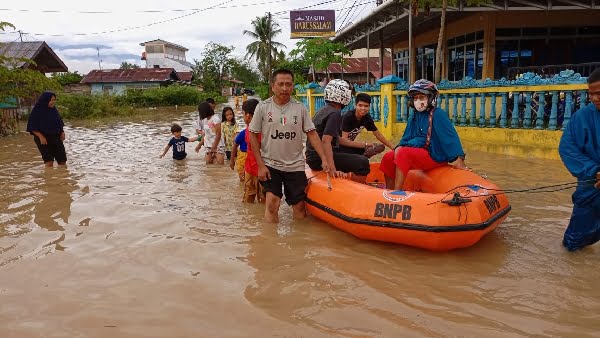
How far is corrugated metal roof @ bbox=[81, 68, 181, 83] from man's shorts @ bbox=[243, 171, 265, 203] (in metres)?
42.1

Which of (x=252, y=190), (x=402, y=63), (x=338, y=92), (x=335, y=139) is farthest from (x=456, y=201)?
(x=402, y=63)

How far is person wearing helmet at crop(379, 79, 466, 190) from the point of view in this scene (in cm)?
438

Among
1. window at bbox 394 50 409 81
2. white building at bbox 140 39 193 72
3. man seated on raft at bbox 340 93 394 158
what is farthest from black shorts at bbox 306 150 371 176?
white building at bbox 140 39 193 72

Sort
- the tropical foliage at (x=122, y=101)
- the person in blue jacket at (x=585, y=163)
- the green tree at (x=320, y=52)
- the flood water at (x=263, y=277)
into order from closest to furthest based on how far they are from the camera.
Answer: the flood water at (x=263, y=277) → the person in blue jacket at (x=585, y=163) → the green tree at (x=320, y=52) → the tropical foliage at (x=122, y=101)

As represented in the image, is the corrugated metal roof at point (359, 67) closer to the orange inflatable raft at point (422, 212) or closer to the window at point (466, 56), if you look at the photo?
the window at point (466, 56)

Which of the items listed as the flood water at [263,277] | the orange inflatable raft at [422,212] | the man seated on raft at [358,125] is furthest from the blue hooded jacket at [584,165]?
the man seated on raft at [358,125]


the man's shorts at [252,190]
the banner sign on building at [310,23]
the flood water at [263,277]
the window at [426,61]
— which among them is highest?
the banner sign on building at [310,23]

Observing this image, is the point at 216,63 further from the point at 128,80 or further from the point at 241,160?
the point at 241,160

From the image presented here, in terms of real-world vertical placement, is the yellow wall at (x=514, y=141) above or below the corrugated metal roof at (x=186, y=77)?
below

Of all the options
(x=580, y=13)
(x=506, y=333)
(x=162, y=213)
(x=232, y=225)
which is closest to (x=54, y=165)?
(x=162, y=213)

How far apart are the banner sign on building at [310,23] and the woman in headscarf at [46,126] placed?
2018 centimetres

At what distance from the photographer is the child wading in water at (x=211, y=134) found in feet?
26.5

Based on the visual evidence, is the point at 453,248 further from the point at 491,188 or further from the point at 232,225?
the point at 232,225

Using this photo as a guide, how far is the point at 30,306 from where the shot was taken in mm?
2924
